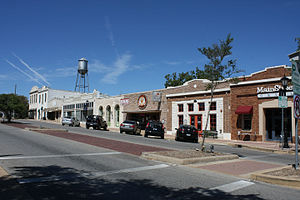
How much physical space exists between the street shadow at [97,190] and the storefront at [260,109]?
729 inches

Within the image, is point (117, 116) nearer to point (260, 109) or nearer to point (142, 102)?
point (142, 102)

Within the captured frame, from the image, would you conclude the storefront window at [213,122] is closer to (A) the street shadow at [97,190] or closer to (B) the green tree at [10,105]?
(A) the street shadow at [97,190]

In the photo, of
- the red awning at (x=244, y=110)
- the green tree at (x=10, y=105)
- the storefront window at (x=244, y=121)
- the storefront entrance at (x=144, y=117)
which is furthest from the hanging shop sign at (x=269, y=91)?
the green tree at (x=10, y=105)

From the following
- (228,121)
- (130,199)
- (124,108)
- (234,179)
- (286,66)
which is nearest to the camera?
(130,199)

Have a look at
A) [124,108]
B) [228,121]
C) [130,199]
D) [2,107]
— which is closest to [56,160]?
[130,199]

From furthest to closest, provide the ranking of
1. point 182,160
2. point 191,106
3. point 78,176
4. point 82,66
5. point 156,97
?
point 82,66, point 156,97, point 191,106, point 182,160, point 78,176

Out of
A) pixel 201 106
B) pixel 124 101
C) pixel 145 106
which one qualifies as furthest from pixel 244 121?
pixel 124 101

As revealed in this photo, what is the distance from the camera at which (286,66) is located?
2205 cm

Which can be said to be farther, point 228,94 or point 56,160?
point 228,94

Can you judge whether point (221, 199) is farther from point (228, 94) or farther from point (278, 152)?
point (228, 94)

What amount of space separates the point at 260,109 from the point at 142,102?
17.4 m

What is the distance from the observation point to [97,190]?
19.9 ft

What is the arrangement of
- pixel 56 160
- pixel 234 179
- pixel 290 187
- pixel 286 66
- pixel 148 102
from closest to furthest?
pixel 290 187, pixel 234 179, pixel 56 160, pixel 286 66, pixel 148 102

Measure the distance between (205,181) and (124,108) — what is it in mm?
34207
